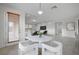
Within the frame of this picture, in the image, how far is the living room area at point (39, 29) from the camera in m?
2.21

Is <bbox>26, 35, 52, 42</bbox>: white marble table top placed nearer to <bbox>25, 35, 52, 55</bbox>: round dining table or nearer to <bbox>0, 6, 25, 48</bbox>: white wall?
<bbox>25, 35, 52, 55</bbox>: round dining table

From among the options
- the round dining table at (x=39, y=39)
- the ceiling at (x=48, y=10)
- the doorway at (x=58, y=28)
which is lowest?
the round dining table at (x=39, y=39)

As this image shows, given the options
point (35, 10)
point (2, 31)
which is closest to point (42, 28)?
point (35, 10)

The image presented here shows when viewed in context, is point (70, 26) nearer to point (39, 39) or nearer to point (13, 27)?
point (39, 39)

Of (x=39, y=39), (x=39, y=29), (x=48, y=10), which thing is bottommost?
(x=39, y=39)

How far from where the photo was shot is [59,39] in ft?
7.32

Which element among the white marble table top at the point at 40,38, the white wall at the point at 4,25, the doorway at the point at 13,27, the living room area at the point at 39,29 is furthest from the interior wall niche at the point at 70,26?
the doorway at the point at 13,27

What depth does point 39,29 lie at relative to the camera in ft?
7.46

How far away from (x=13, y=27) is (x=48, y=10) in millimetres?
830

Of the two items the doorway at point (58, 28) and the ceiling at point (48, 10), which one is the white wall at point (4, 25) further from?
the doorway at point (58, 28)

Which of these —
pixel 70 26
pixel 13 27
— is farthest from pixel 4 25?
pixel 70 26

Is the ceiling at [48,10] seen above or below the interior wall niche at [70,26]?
above

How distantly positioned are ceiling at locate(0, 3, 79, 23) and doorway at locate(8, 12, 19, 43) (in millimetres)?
211

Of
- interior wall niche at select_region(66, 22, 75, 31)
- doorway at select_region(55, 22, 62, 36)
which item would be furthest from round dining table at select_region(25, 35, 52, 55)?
interior wall niche at select_region(66, 22, 75, 31)
